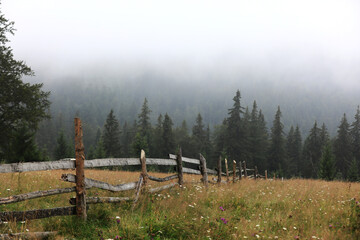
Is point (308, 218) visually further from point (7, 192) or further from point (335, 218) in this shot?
point (7, 192)

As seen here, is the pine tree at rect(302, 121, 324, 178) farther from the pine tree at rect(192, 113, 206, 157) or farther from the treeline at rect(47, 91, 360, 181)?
the pine tree at rect(192, 113, 206, 157)

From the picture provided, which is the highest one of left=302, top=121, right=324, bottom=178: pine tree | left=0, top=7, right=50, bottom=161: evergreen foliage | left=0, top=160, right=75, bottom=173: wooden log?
left=0, top=7, right=50, bottom=161: evergreen foliage

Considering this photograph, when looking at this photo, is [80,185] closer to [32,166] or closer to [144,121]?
[32,166]

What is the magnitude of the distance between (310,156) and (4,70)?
5684cm

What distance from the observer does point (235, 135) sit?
5169 centimetres

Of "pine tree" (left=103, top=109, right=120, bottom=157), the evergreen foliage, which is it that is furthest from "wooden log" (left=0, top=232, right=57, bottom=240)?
"pine tree" (left=103, top=109, right=120, bottom=157)

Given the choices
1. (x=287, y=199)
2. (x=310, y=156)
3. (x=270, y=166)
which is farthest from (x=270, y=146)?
(x=287, y=199)

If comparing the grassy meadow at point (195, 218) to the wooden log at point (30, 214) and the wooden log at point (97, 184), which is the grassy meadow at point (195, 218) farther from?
the wooden log at point (97, 184)

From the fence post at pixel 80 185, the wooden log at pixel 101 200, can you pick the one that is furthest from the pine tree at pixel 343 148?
the fence post at pixel 80 185

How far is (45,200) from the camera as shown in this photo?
6762 mm

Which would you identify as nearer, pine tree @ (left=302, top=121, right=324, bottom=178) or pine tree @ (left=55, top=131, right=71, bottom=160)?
pine tree @ (left=55, top=131, right=71, bottom=160)

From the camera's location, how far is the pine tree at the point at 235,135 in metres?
51.4

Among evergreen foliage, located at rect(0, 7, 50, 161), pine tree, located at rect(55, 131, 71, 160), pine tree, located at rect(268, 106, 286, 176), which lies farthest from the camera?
pine tree, located at rect(268, 106, 286, 176)

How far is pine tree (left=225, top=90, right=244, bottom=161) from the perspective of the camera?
51.4 metres
